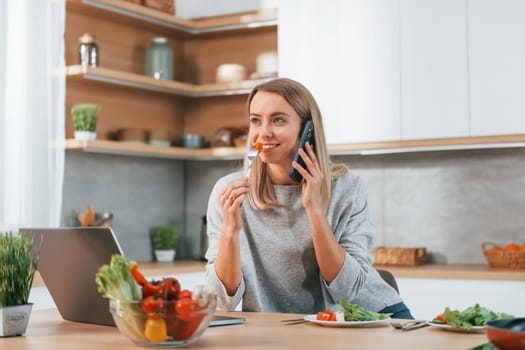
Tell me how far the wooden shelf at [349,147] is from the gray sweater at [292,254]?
5.47 ft

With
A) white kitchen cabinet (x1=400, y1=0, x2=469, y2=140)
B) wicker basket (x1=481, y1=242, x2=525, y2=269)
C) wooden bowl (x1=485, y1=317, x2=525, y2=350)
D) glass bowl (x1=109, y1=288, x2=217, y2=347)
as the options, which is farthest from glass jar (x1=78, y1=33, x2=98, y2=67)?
wooden bowl (x1=485, y1=317, x2=525, y2=350)

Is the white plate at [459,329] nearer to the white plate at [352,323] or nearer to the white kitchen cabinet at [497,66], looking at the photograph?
the white plate at [352,323]

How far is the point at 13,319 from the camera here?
1.85 metres

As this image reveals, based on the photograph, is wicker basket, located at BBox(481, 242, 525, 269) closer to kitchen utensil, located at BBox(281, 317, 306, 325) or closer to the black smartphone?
the black smartphone

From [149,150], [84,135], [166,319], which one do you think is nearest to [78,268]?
[166,319]

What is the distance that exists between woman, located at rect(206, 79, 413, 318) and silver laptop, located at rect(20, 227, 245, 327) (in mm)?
411

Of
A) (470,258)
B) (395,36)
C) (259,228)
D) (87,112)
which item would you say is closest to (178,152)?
(87,112)

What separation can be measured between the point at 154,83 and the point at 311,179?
7.68 ft

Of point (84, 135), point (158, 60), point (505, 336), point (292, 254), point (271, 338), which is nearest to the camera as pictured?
point (505, 336)

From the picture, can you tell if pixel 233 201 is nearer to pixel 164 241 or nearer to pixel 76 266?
pixel 76 266

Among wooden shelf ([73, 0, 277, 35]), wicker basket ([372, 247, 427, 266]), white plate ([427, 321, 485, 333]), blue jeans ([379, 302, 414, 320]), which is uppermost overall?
wooden shelf ([73, 0, 277, 35])

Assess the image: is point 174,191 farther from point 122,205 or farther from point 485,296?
point 485,296

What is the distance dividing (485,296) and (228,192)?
199cm

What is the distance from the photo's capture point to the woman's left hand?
2.35 meters
